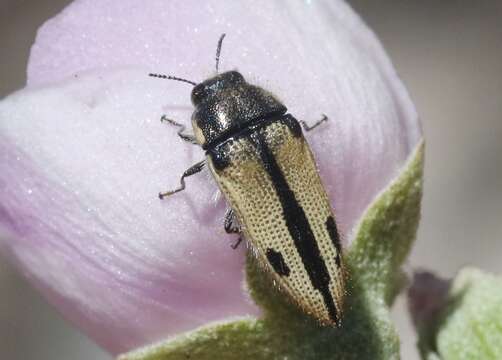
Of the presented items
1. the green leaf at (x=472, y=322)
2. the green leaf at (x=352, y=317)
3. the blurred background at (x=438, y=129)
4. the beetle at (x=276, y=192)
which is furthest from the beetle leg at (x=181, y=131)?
the blurred background at (x=438, y=129)

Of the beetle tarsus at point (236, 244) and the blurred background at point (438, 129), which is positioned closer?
the beetle tarsus at point (236, 244)

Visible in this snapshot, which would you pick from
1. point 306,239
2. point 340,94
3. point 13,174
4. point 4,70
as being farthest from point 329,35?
point 4,70

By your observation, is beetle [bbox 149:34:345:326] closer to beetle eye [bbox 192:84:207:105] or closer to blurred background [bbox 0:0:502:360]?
beetle eye [bbox 192:84:207:105]

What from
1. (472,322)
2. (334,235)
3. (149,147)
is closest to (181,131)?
(149,147)

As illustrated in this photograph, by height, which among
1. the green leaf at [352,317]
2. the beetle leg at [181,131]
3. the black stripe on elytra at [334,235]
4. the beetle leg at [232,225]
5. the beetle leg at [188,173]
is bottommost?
the green leaf at [352,317]

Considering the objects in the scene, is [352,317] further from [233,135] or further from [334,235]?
[233,135]

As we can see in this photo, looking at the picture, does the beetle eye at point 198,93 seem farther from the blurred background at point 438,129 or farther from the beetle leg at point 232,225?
the blurred background at point 438,129

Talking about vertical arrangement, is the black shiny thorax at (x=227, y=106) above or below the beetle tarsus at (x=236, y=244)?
above

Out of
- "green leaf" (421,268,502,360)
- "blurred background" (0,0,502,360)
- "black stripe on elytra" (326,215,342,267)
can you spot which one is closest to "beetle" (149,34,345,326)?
"black stripe on elytra" (326,215,342,267)
